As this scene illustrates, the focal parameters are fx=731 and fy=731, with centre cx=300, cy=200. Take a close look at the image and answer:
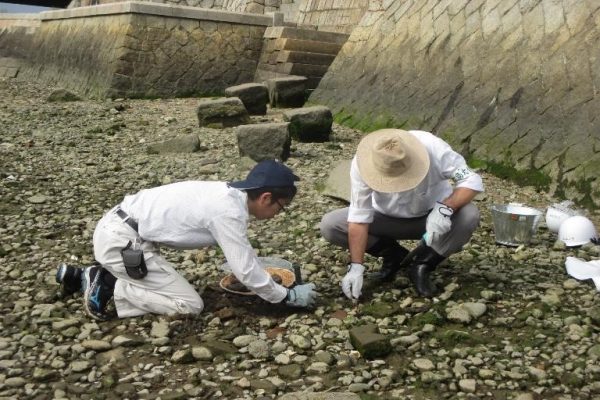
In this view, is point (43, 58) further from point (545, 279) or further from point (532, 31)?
point (545, 279)

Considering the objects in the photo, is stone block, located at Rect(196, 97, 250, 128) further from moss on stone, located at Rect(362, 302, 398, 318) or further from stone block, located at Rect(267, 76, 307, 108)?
moss on stone, located at Rect(362, 302, 398, 318)

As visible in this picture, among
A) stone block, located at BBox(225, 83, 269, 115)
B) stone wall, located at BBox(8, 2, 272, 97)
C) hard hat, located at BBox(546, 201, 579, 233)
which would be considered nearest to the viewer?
hard hat, located at BBox(546, 201, 579, 233)

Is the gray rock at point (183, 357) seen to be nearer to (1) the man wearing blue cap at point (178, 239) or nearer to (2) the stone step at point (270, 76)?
(1) the man wearing blue cap at point (178, 239)

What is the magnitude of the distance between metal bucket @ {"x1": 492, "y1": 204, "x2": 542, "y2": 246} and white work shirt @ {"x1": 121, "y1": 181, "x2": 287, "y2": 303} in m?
2.03

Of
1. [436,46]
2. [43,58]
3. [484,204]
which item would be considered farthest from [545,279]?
[43,58]

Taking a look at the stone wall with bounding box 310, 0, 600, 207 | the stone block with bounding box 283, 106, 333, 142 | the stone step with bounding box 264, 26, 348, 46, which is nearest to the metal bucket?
the stone wall with bounding box 310, 0, 600, 207

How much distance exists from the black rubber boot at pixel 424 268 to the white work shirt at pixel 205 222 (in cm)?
84

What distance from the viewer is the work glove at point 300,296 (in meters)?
3.98

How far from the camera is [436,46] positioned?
8953 mm

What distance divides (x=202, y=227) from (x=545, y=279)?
7.22 ft

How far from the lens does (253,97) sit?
10.8 meters

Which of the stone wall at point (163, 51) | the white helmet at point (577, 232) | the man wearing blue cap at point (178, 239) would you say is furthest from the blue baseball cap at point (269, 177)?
the stone wall at point (163, 51)

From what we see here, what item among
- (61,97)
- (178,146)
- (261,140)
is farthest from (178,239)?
(61,97)

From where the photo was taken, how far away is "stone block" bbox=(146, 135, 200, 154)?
27.6 ft
